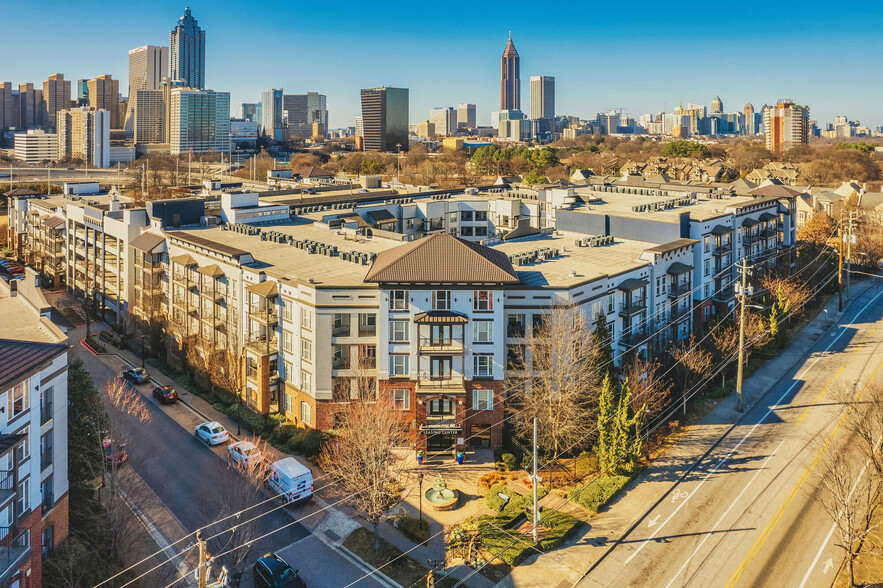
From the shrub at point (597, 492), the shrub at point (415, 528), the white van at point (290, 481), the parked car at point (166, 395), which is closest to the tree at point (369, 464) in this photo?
the shrub at point (415, 528)

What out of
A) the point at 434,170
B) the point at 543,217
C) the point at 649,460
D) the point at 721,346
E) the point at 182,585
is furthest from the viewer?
the point at 434,170

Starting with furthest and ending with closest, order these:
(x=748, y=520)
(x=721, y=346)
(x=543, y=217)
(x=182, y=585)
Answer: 1. (x=543, y=217)
2. (x=721, y=346)
3. (x=748, y=520)
4. (x=182, y=585)

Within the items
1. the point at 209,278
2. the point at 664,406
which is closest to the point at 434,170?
the point at 209,278

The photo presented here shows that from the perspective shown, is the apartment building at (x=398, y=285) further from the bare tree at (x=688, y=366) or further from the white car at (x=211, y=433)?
the white car at (x=211, y=433)

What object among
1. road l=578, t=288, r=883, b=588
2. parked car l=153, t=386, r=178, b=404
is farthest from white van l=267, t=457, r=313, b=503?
parked car l=153, t=386, r=178, b=404

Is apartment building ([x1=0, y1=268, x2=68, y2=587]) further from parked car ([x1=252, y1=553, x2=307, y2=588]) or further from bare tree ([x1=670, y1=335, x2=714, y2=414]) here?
bare tree ([x1=670, y1=335, x2=714, y2=414])

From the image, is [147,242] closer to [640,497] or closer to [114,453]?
[114,453]

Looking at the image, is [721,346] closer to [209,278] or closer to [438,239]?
[438,239]
